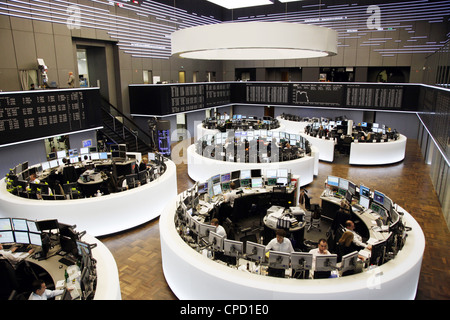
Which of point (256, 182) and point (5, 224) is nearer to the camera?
point (5, 224)

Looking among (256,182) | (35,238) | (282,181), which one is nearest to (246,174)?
(256,182)

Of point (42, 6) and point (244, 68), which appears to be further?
point (244, 68)

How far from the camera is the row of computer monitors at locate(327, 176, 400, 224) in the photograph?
680cm

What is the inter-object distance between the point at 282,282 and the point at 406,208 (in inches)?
249

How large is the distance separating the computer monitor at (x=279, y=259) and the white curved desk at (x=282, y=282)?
418 mm

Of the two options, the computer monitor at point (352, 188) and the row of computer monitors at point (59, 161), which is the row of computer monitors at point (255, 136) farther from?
the computer monitor at point (352, 188)

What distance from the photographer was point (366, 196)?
7340mm

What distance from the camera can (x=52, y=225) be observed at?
5.52 meters

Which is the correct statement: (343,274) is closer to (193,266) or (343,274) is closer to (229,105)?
(193,266)

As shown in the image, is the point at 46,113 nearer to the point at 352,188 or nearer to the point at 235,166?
the point at 235,166

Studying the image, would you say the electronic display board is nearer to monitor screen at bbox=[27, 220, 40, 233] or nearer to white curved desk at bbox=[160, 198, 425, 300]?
monitor screen at bbox=[27, 220, 40, 233]
